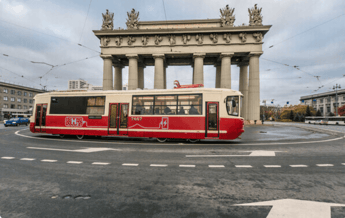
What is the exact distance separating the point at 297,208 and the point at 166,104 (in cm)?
914

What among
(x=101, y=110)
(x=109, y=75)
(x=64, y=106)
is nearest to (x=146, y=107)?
(x=101, y=110)

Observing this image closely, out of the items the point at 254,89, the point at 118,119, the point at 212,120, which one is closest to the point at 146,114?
the point at 118,119

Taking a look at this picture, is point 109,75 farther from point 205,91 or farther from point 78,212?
point 78,212

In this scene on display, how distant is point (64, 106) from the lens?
42.5 feet

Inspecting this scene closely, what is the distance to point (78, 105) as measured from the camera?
12727mm

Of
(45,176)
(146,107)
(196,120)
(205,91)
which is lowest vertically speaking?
(45,176)

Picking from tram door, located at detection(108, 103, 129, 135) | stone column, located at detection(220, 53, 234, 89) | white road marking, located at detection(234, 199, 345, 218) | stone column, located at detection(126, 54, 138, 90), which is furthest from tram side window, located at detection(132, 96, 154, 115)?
stone column, located at detection(220, 53, 234, 89)

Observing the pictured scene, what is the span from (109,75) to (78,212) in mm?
36033

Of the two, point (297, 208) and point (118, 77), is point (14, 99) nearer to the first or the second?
point (118, 77)

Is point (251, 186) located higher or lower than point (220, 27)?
lower

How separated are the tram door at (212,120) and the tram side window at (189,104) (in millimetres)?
621

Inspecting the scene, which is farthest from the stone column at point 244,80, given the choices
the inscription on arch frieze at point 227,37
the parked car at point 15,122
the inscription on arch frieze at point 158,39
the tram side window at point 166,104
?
the parked car at point 15,122

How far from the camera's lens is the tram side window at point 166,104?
11.4 metres

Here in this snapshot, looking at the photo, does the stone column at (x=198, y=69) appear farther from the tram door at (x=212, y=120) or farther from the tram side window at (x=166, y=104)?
the tram door at (x=212, y=120)
